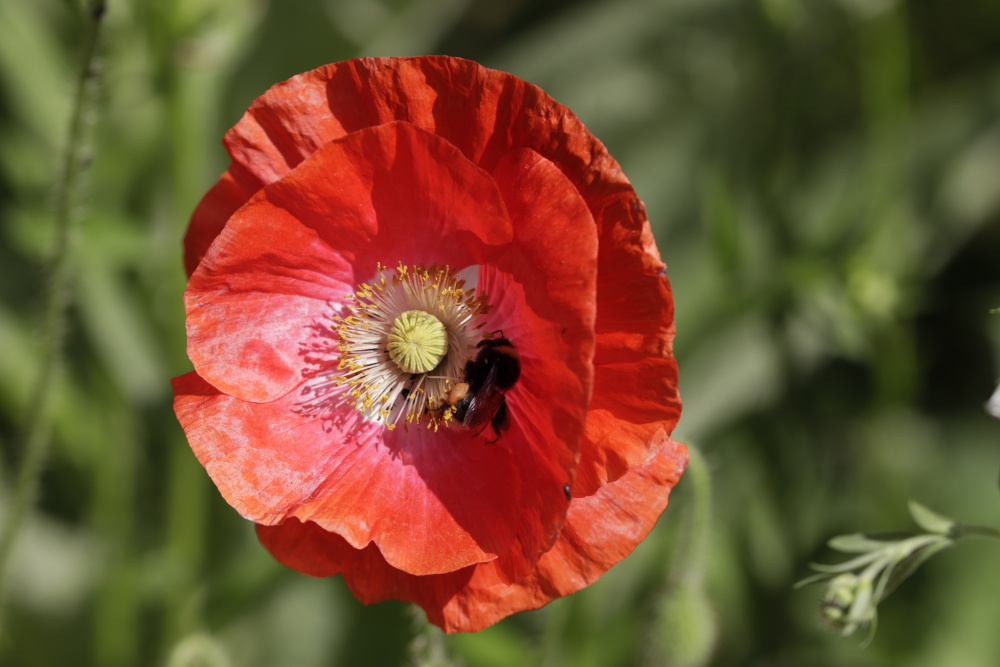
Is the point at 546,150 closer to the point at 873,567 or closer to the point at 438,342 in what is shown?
the point at 438,342

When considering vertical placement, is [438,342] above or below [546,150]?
below

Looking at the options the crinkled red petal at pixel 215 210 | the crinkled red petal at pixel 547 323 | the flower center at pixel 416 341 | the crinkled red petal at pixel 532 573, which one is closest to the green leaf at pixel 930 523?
the crinkled red petal at pixel 532 573

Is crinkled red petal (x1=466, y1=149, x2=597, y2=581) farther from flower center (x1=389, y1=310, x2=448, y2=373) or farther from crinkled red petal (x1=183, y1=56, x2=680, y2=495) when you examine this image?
flower center (x1=389, y1=310, x2=448, y2=373)

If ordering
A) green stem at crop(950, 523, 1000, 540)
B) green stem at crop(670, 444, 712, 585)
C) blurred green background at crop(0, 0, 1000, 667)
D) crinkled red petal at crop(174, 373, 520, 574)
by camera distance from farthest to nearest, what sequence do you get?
blurred green background at crop(0, 0, 1000, 667) < green stem at crop(670, 444, 712, 585) < crinkled red petal at crop(174, 373, 520, 574) < green stem at crop(950, 523, 1000, 540)

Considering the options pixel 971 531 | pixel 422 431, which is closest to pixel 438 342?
pixel 422 431

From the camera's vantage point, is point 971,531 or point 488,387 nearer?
point 971,531

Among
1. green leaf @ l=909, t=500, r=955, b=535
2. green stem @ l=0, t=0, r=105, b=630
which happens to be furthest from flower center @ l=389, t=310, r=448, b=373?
green leaf @ l=909, t=500, r=955, b=535

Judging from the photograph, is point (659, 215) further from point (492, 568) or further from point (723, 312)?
point (492, 568)
